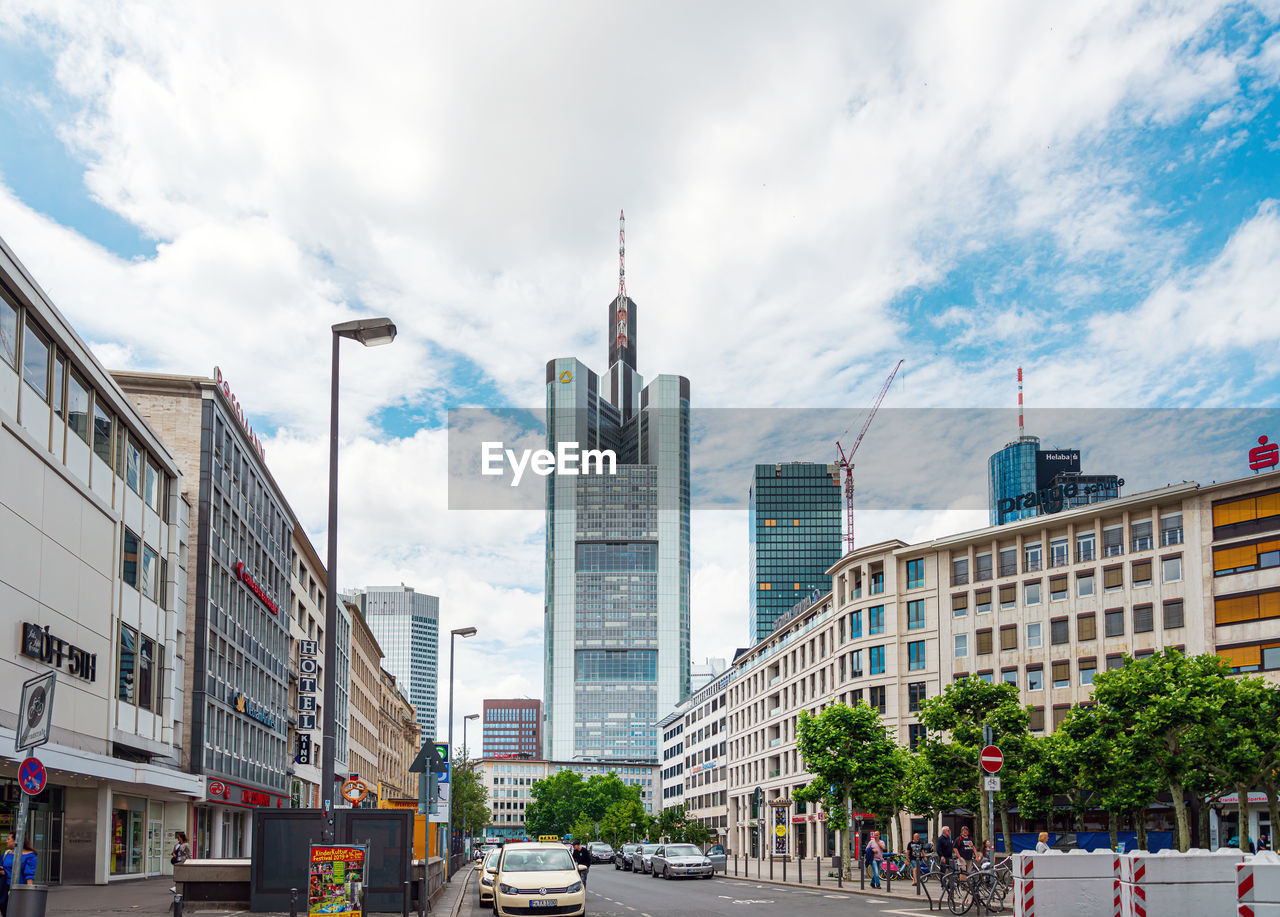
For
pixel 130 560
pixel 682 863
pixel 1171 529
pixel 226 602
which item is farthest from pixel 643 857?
pixel 1171 529

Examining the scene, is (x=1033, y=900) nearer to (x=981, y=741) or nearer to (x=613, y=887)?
(x=613, y=887)

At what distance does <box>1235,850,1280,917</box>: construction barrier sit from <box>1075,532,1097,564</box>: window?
5820cm

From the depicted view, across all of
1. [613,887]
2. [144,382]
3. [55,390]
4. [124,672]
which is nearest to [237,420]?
[144,382]

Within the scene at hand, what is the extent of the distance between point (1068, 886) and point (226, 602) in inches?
1638

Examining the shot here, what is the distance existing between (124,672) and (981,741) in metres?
34.6

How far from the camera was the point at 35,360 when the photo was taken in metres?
32.0

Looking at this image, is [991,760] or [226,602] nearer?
[991,760]

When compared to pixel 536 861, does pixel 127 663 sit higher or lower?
higher

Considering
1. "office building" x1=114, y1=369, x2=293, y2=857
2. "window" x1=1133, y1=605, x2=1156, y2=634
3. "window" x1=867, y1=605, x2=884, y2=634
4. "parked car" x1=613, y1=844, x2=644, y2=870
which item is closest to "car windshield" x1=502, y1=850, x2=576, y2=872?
"office building" x1=114, y1=369, x2=293, y2=857

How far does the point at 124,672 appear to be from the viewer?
39344 mm

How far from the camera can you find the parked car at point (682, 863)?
5006 cm

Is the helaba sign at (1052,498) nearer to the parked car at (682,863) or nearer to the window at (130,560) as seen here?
the parked car at (682,863)

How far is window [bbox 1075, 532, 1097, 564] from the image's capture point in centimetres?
7131

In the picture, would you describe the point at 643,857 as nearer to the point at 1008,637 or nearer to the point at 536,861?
the point at 1008,637
